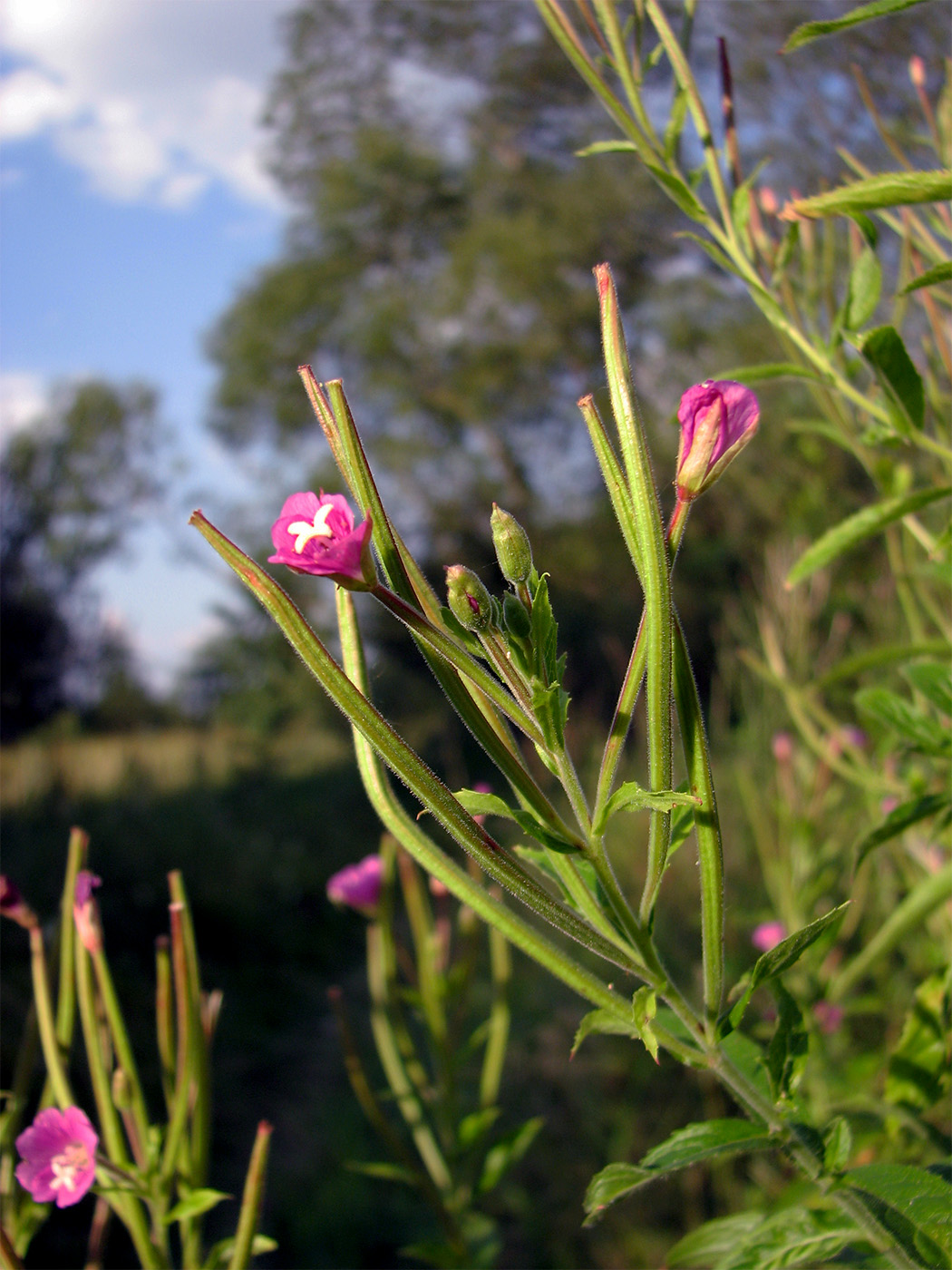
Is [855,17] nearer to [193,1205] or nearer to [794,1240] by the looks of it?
[794,1240]

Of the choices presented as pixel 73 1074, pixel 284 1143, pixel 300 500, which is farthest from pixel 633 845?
pixel 300 500

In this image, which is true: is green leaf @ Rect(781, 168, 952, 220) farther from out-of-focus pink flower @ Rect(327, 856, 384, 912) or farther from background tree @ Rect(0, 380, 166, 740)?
background tree @ Rect(0, 380, 166, 740)

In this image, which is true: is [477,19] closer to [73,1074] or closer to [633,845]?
[633,845]

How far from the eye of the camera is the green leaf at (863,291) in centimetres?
78

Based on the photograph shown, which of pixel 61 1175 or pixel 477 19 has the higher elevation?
pixel 477 19

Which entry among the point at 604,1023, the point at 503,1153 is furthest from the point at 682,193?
the point at 503,1153

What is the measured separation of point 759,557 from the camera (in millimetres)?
9781

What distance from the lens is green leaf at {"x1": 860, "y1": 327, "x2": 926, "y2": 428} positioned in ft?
2.13

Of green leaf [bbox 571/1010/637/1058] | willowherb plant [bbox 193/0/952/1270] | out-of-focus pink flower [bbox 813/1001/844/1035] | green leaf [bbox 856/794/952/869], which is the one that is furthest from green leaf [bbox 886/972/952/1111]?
out-of-focus pink flower [bbox 813/1001/844/1035]

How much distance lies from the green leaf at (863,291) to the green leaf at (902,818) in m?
0.41

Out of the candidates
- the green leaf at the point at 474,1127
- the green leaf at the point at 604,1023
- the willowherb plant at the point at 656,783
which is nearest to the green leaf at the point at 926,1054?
the willowherb plant at the point at 656,783

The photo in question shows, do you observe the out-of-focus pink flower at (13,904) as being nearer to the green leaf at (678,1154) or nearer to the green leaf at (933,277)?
the green leaf at (678,1154)

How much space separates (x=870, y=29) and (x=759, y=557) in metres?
5.97

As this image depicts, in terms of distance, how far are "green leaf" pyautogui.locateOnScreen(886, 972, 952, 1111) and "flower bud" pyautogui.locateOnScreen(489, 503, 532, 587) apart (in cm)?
54
